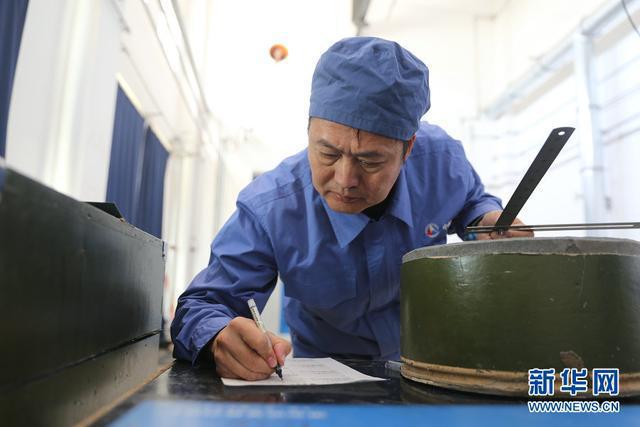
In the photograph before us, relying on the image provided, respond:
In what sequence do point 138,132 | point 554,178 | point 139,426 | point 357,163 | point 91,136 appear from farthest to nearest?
point 138,132, point 554,178, point 91,136, point 357,163, point 139,426

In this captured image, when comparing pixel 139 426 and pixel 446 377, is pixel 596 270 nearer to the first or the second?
pixel 446 377

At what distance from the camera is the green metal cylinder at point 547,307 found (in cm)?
60

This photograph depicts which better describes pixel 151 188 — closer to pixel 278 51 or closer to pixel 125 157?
pixel 125 157

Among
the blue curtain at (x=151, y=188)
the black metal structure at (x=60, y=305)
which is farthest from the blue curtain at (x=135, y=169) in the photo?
the black metal structure at (x=60, y=305)

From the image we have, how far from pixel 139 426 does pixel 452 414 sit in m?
0.35

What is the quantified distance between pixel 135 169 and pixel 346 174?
2924 millimetres

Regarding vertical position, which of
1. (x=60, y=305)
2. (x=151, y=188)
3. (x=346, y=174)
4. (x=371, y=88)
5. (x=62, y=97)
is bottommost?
(x=60, y=305)

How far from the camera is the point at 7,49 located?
175 cm

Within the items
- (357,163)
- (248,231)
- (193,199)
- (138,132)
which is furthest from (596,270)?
(193,199)

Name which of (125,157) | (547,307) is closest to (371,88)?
(547,307)

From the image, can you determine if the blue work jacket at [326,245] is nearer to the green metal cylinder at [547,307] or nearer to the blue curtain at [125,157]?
the green metal cylinder at [547,307]

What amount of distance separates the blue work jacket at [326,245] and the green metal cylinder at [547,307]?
1.53 ft

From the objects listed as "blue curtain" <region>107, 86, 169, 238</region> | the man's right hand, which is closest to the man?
the man's right hand

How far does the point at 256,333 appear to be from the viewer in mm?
801
